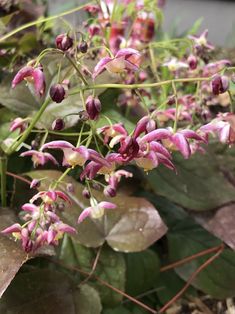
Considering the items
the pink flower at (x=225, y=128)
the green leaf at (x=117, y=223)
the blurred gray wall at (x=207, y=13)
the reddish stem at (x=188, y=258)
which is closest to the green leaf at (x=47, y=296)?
the green leaf at (x=117, y=223)

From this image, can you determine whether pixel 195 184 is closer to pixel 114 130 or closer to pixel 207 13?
pixel 114 130

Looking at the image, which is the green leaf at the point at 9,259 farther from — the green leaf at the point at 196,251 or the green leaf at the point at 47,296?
the green leaf at the point at 196,251

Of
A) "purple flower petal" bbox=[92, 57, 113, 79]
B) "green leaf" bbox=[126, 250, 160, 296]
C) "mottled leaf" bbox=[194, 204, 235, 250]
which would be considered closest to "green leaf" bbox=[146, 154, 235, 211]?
"mottled leaf" bbox=[194, 204, 235, 250]

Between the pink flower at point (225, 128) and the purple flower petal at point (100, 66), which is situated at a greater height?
Answer: the purple flower petal at point (100, 66)

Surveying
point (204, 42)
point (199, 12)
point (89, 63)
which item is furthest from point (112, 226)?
point (199, 12)

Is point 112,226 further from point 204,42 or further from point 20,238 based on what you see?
point 204,42

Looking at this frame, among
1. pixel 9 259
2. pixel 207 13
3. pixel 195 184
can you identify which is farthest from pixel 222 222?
pixel 207 13
